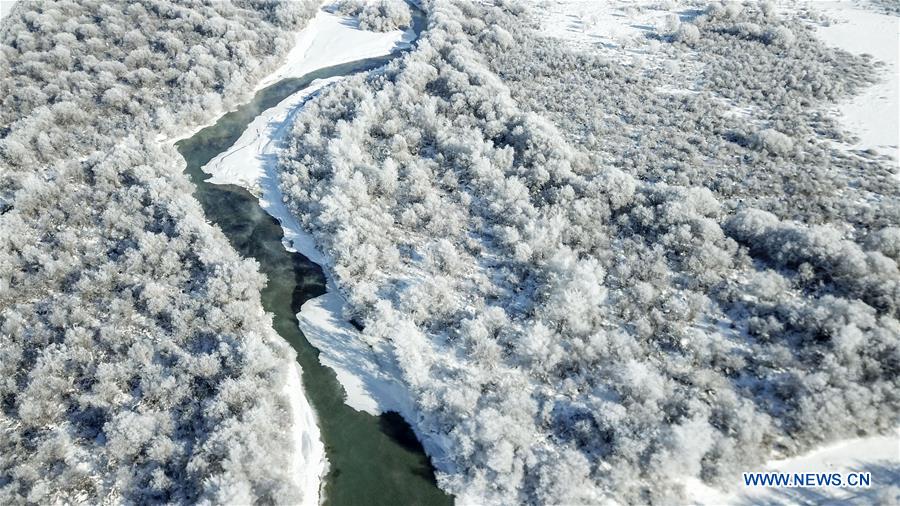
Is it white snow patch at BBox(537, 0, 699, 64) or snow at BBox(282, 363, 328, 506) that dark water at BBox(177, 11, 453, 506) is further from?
white snow patch at BBox(537, 0, 699, 64)

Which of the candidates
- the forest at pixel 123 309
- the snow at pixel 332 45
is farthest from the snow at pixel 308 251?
the snow at pixel 332 45

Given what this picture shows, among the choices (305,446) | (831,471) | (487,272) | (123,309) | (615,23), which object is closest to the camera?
(831,471)

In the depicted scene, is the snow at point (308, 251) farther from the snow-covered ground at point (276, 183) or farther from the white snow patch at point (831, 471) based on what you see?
the white snow patch at point (831, 471)

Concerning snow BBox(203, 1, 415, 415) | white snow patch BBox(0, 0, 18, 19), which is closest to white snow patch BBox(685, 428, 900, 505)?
snow BBox(203, 1, 415, 415)

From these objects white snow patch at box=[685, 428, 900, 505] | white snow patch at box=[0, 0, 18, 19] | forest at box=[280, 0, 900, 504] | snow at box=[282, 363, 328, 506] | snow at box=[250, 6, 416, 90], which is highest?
white snow patch at box=[0, 0, 18, 19]

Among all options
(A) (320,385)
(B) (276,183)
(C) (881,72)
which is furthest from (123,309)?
(C) (881,72)

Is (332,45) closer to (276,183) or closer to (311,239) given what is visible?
(276,183)
